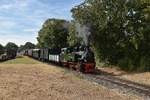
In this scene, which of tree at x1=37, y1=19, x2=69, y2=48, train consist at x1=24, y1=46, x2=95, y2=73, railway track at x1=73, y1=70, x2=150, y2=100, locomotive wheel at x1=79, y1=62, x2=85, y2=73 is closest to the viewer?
railway track at x1=73, y1=70, x2=150, y2=100

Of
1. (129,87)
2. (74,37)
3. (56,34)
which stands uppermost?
(56,34)

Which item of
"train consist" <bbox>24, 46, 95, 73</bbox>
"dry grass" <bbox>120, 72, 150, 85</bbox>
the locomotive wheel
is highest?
"train consist" <bbox>24, 46, 95, 73</bbox>

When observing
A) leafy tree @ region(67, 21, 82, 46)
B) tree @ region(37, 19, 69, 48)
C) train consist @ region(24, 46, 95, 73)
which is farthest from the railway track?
tree @ region(37, 19, 69, 48)

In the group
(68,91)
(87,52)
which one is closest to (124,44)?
(87,52)

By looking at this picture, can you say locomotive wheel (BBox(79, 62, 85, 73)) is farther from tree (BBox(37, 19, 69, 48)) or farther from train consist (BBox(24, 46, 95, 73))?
tree (BBox(37, 19, 69, 48))

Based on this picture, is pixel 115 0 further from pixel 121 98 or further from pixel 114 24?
pixel 121 98

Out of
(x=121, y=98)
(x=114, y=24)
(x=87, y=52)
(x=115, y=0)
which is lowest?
(x=121, y=98)

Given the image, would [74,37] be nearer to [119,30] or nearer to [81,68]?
[119,30]

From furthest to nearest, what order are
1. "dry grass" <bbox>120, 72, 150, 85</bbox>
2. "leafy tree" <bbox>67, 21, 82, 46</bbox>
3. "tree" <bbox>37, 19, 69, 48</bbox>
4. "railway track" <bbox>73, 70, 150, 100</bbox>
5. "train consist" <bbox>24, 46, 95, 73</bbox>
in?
"tree" <bbox>37, 19, 69, 48</bbox>
"leafy tree" <bbox>67, 21, 82, 46</bbox>
"train consist" <bbox>24, 46, 95, 73</bbox>
"dry grass" <bbox>120, 72, 150, 85</bbox>
"railway track" <bbox>73, 70, 150, 100</bbox>

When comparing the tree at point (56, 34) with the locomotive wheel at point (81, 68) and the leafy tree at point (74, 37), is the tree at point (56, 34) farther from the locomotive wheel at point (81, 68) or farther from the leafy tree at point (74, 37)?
the locomotive wheel at point (81, 68)

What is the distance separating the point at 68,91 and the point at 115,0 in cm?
2326

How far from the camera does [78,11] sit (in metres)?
46.2

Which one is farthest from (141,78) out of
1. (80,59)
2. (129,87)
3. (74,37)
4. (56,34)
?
(56,34)

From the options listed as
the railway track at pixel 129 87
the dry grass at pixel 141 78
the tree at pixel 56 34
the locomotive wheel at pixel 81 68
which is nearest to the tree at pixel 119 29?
the dry grass at pixel 141 78
